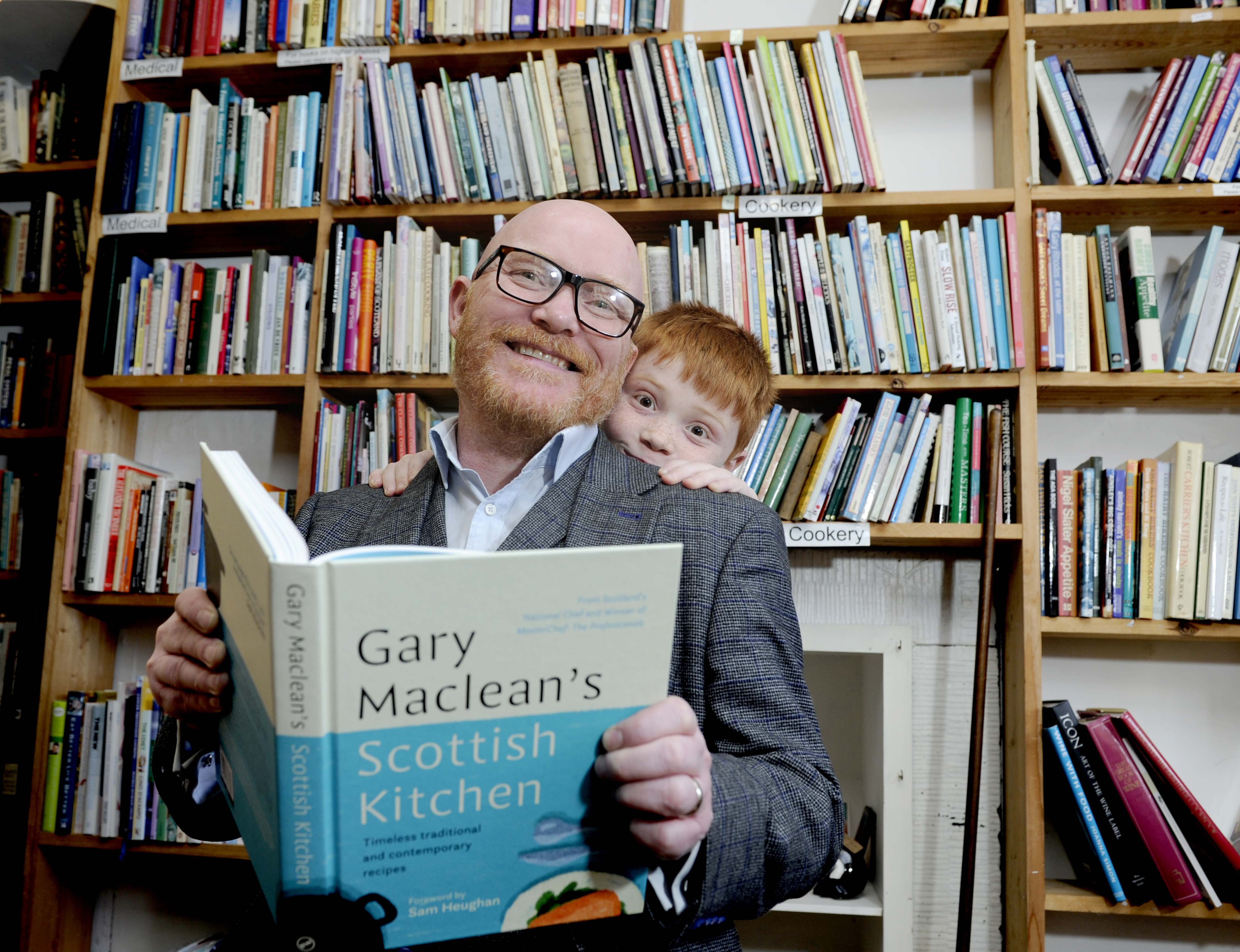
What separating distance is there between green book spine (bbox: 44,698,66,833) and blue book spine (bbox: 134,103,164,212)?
130 centimetres

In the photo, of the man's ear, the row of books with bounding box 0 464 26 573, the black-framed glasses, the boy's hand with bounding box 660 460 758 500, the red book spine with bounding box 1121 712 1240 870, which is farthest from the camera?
the row of books with bounding box 0 464 26 573

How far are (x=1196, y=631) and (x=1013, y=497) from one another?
450mm

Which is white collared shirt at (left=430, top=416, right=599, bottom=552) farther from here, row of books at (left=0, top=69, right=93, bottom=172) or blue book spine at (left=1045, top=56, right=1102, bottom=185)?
row of books at (left=0, top=69, right=93, bottom=172)

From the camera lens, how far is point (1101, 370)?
1.83m

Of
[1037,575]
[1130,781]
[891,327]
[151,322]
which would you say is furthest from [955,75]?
[151,322]

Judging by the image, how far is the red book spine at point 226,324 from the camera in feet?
6.73

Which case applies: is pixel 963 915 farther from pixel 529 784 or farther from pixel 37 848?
pixel 37 848

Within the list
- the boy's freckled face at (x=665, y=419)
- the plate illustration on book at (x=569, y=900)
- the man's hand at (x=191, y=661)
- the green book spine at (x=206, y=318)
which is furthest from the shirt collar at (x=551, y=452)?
the green book spine at (x=206, y=318)

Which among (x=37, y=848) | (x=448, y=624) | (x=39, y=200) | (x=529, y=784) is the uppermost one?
(x=39, y=200)

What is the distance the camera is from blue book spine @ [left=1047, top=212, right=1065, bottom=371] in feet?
5.95

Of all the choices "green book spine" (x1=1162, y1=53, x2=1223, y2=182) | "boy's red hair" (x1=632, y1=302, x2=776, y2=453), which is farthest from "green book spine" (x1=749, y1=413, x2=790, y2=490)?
"green book spine" (x1=1162, y1=53, x2=1223, y2=182)

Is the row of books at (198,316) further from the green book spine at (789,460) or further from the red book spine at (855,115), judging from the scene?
the red book spine at (855,115)

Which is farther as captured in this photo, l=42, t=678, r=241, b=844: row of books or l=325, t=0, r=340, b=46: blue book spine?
l=325, t=0, r=340, b=46: blue book spine

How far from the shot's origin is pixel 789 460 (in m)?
1.87
